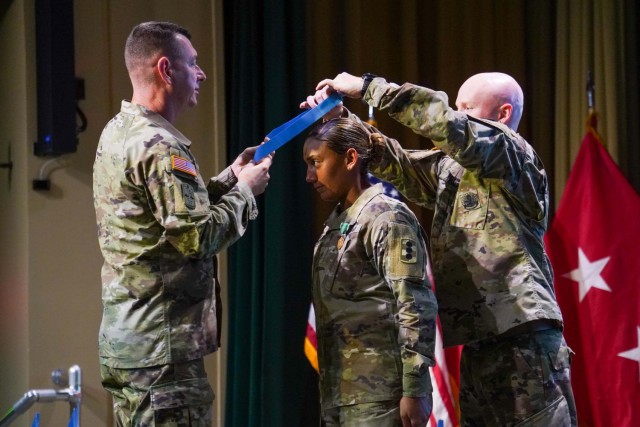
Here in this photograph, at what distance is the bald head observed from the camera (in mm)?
2861

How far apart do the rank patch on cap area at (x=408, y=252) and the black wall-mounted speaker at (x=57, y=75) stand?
6.55 ft

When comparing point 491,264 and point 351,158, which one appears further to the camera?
point 351,158

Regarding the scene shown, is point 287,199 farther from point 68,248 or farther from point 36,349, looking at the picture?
point 36,349

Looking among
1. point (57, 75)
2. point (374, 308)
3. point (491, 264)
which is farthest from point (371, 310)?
point (57, 75)

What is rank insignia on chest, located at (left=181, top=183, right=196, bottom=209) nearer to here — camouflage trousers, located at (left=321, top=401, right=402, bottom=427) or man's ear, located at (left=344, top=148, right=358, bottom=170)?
man's ear, located at (left=344, top=148, right=358, bottom=170)

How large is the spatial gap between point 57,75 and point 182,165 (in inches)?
73.2

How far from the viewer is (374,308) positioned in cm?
261

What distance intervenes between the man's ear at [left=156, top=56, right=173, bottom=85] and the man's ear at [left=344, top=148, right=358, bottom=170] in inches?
21.0

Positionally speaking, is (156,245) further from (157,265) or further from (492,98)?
(492,98)

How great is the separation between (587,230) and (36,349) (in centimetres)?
242

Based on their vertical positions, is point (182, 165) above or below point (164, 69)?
below

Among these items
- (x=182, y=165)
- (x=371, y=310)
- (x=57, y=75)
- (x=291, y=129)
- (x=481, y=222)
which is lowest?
(x=371, y=310)

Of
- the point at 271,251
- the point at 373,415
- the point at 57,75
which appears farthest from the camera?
the point at 271,251

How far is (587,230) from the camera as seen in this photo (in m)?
4.29
